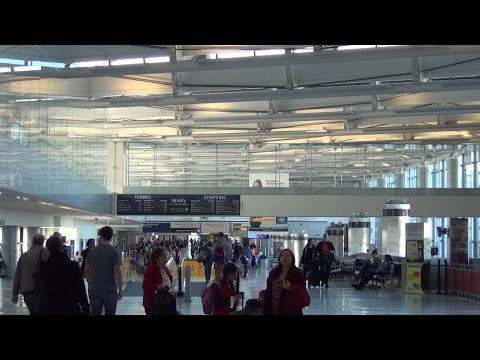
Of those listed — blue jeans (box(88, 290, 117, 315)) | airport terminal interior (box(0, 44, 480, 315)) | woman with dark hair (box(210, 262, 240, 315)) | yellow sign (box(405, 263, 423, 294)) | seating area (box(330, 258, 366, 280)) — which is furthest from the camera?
seating area (box(330, 258, 366, 280))

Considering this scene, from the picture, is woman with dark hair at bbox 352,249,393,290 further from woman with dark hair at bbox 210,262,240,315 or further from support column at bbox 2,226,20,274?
woman with dark hair at bbox 210,262,240,315

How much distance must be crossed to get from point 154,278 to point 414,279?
17600mm

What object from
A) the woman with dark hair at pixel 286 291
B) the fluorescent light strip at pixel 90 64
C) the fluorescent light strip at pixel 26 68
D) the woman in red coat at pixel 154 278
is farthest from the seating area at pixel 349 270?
the woman with dark hair at pixel 286 291

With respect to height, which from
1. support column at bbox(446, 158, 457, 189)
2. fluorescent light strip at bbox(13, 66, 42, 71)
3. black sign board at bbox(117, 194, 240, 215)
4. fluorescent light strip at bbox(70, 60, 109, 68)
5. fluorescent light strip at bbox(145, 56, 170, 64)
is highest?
fluorescent light strip at bbox(145, 56, 170, 64)

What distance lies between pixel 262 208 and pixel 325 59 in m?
23.4

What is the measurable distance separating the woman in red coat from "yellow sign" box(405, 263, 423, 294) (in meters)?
17.1

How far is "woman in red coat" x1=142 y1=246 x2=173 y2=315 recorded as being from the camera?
8500 mm

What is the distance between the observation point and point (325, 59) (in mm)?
20422

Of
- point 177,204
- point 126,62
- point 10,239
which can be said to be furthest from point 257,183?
point 126,62

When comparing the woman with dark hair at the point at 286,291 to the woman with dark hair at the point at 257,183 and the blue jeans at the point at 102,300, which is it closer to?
the blue jeans at the point at 102,300

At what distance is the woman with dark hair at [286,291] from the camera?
6934 millimetres

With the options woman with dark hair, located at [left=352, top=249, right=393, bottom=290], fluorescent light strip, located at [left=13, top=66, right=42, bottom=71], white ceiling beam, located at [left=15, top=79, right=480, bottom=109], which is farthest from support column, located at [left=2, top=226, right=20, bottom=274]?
fluorescent light strip, located at [left=13, top=66, right=42, bottom=71]
